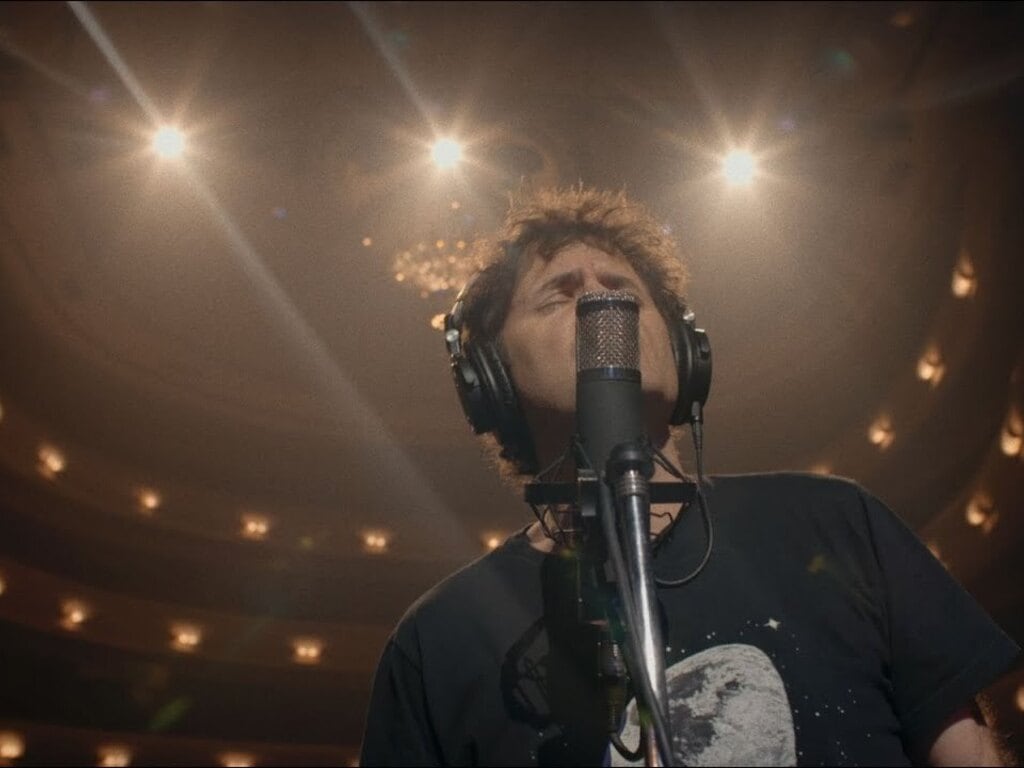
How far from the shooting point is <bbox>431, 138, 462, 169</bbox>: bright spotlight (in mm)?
7965

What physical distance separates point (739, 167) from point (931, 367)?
670 centimetres

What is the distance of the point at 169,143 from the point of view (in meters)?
7.98

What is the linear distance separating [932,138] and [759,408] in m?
8.18

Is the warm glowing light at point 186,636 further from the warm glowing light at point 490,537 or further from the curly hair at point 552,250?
the curly hair at point 552,250

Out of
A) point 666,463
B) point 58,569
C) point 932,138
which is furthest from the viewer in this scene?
point 58,569

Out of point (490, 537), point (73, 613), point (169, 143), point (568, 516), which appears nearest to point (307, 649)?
point (73, 613)

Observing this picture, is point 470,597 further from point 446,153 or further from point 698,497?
point 446,153

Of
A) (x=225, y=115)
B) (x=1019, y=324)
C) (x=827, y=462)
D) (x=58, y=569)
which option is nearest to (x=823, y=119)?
(x=1019, y=324)

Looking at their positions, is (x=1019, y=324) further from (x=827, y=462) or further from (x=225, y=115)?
(x=225, y=115)

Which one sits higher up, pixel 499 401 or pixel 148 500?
pixel 148 500

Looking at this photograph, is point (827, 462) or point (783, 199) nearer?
point (783, 199)

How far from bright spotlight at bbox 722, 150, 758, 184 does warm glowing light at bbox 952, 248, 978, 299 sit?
13.3ft

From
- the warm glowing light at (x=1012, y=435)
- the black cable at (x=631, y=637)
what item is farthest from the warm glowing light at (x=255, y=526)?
the black cable at (x=631, y=637)

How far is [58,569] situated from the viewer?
1375cm
